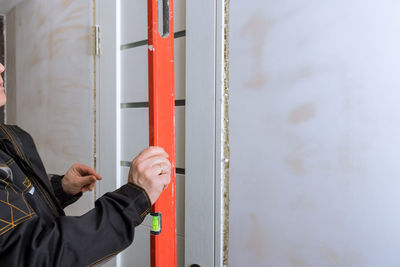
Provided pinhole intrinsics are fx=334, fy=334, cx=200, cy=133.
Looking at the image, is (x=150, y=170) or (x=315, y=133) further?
(x=315, y=133)

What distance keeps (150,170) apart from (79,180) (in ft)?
1.49

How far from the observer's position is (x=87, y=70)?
1441 millimetres

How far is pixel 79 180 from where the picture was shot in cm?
105

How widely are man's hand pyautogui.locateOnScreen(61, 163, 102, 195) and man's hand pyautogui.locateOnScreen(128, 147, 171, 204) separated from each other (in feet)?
1.27

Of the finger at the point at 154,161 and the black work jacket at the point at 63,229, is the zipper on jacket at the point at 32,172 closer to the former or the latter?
the black work jacket at the point at 63,229

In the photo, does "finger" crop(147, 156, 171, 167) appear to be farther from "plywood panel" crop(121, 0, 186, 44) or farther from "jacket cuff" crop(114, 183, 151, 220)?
"plywood panel" crop(121, 0, 186, 44)

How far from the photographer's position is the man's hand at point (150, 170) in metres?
0.70

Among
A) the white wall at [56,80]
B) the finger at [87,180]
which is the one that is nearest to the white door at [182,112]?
the white wall at [56,80]

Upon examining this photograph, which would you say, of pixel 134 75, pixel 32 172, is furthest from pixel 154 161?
pixel 134 75

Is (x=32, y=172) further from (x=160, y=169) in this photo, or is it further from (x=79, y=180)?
(x=160, y=169)

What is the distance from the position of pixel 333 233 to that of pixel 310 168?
0.16m

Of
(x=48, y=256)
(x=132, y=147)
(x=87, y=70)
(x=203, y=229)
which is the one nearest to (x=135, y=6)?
(x=87, y=70)

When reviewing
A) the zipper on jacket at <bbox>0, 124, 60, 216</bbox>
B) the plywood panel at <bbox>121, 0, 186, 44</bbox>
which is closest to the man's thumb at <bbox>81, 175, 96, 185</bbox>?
the zipper on jacket at <bbox>0, 124, 60, 216</bbox>

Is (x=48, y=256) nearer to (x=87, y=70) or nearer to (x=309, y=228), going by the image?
(x=309, y=228)
